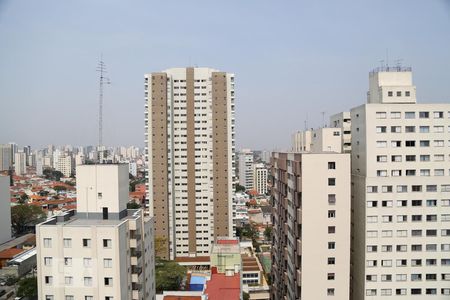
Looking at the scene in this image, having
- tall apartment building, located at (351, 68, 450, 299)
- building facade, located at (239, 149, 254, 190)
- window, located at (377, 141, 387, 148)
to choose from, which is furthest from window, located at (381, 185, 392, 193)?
building facade, located at (239, 149, 254, 190)

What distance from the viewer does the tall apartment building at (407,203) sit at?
21.9 feet

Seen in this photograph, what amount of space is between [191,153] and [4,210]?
31.1 ft

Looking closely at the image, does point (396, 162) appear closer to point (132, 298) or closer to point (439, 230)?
point (439, 230)

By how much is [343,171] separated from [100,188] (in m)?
4.29

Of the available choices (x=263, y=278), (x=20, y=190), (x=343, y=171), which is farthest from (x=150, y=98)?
(x=20, y=190)

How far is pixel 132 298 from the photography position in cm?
565

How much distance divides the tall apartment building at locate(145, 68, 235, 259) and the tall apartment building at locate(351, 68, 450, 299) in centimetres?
1027

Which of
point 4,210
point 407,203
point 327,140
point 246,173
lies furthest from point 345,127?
point 246,173

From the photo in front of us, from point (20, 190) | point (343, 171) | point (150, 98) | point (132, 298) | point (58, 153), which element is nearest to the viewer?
point (132, 298)

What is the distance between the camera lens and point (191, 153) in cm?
1680

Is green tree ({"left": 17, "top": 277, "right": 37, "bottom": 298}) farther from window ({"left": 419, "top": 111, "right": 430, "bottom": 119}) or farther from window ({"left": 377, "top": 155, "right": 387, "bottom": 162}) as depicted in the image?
window ({"left": 419, "top": 111, "right": 430, "bottom": 119})

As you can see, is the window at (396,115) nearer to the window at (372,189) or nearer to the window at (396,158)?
the window at (396,158)

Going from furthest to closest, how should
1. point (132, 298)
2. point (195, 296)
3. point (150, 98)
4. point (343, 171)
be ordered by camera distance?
point (150, 98)
point (195, 296)
point (343, 171)
point (132, 298)

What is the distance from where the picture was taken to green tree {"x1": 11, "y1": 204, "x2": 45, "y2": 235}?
19.5 meters
